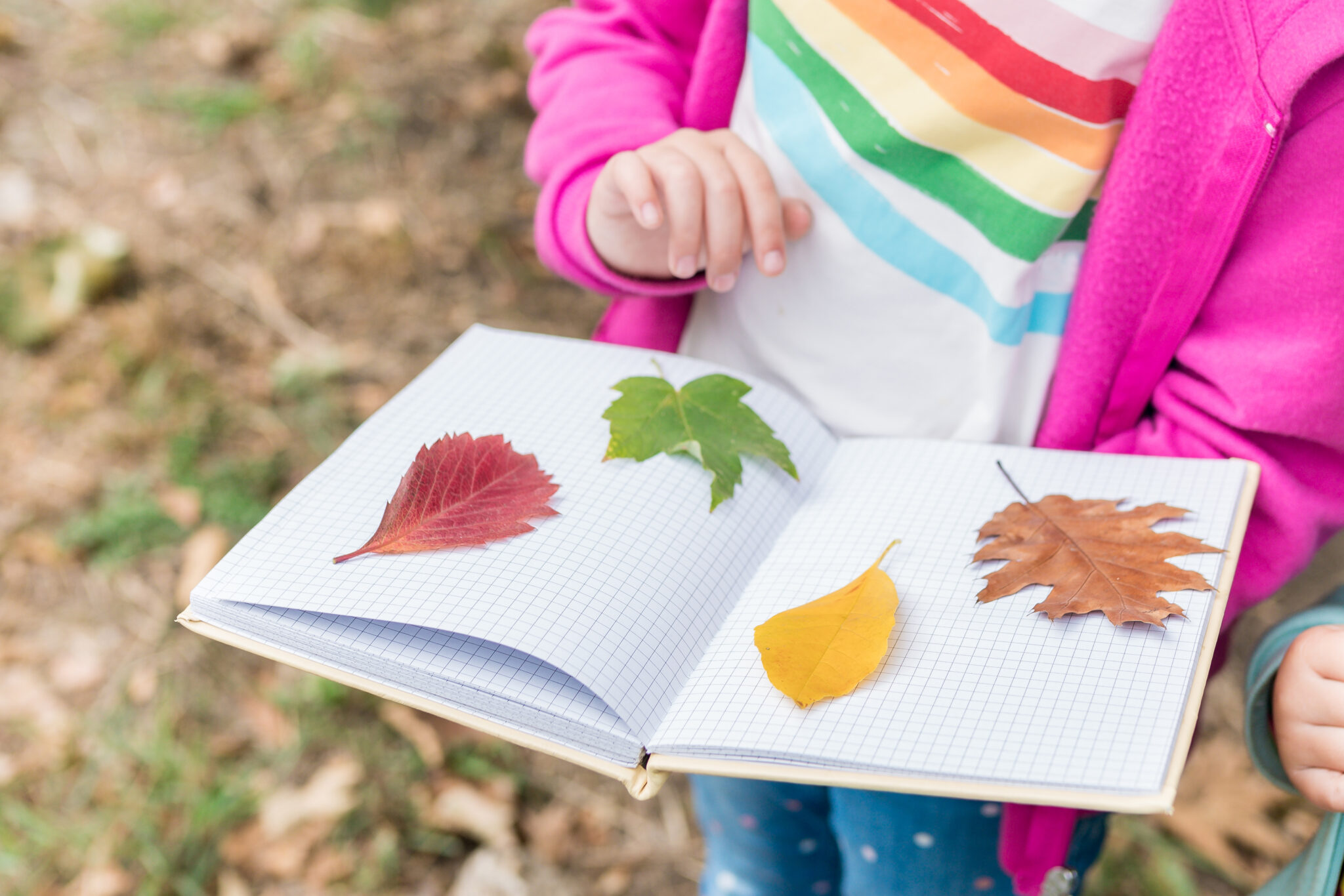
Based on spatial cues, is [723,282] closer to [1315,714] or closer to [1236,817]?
[1315,714]

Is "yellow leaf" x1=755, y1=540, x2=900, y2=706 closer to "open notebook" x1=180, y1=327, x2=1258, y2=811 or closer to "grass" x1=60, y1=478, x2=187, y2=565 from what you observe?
"open notebook" x1=180, y1=327, x2=1258, y2=811

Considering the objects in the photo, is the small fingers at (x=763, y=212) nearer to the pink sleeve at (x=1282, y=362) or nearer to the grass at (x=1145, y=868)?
the pink sleeve at (x=1282, y=362)

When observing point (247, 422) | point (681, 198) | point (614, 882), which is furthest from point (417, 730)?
point (681, 198)

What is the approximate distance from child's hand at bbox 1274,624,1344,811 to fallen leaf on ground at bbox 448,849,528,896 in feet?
3.32

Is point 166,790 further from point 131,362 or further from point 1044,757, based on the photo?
point 1044,757

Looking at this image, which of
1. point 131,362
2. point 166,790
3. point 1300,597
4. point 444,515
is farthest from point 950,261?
point 131,362

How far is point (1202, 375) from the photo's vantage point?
738mm

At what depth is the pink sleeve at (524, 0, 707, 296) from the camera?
0.88 meters

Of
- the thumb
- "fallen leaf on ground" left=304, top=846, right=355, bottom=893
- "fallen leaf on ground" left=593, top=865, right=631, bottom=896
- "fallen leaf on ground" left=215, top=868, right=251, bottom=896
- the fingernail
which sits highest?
the thumb

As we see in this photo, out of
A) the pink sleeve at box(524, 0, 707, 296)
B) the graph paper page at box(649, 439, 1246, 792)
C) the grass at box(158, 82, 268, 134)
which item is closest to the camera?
the graph paper page at box(649, 439, 1246, 792)

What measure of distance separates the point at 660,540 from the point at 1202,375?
17.0 inches

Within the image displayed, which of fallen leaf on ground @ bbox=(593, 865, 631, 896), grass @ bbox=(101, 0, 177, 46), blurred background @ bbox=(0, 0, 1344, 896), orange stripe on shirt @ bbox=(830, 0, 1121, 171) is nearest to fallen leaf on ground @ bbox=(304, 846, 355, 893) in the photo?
blurred background @ bbox=(0, 0, 1344, 896)

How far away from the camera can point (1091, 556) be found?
0.62 metres

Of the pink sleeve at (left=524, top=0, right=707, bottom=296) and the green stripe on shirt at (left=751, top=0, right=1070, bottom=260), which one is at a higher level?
the green stripe on shirt at (left=751, top=0, right=1070, bottom=260)
